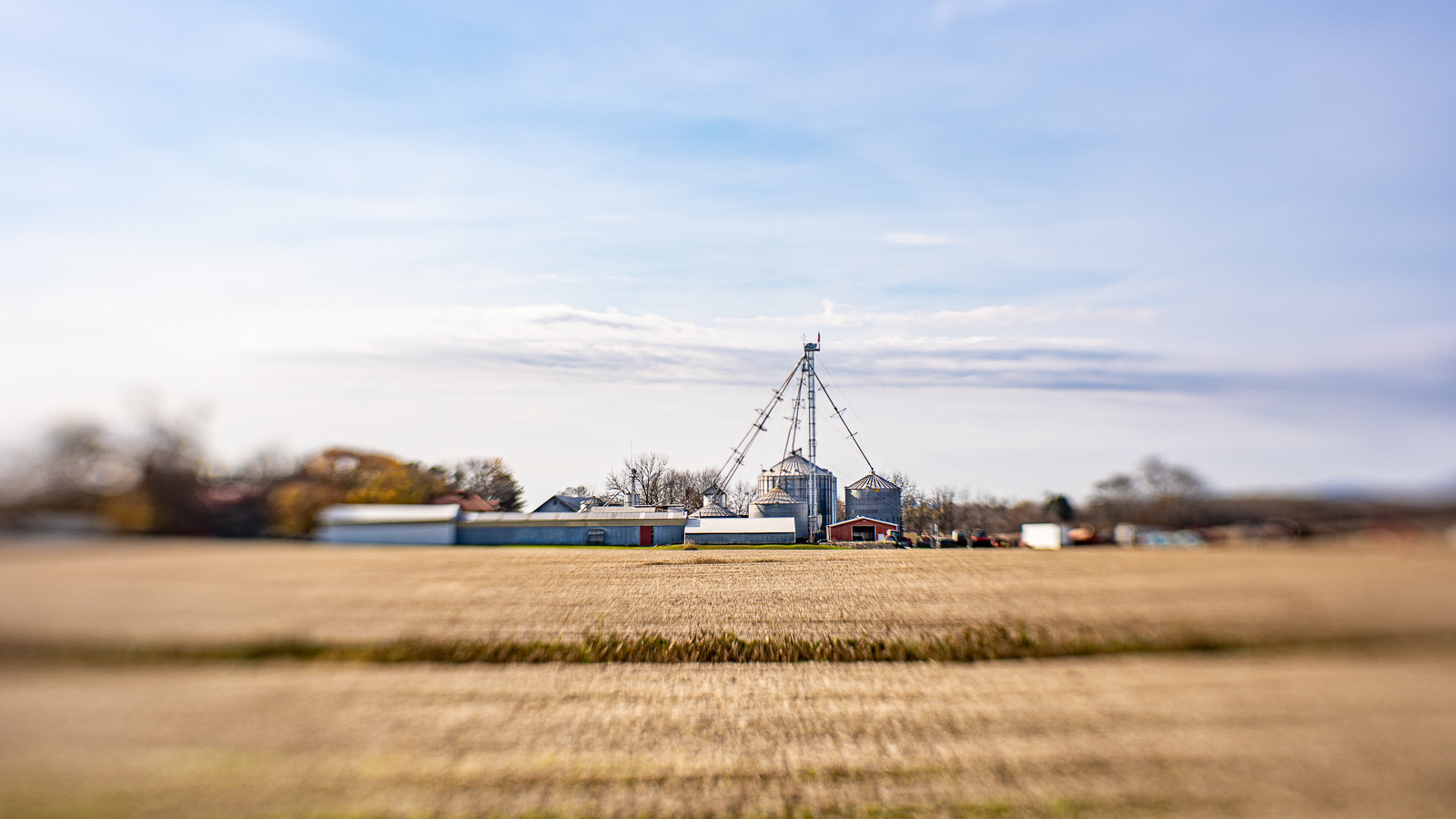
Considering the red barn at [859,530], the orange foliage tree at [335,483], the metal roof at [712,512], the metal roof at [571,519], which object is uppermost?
the orange foliage tree at [335,483]

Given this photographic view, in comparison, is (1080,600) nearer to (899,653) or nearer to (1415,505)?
(899,653)

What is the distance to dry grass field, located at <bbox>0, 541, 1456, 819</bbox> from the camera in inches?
448

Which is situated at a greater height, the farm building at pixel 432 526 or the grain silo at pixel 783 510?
the farm building at pixel 432 526

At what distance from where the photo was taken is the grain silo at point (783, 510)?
94188 millimetres

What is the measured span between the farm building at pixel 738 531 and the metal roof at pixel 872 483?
33.4ft

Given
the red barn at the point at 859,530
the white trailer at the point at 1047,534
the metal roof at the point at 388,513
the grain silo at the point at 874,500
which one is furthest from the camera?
the grain silo at the point at 874,500

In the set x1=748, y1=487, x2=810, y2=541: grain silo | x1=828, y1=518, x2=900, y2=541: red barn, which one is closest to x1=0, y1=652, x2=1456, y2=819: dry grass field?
x1=828, y1=518, x2=900, y2=541: red barn

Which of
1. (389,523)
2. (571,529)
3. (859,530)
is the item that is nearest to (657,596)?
(571,529)

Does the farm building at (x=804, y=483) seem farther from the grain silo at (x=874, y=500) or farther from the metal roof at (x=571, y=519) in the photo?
the metal roof at (x=571, y=519)

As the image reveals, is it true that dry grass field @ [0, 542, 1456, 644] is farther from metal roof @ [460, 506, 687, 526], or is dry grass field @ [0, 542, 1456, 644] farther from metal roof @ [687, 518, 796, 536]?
metal roof @ [687, 518, 796, 536]

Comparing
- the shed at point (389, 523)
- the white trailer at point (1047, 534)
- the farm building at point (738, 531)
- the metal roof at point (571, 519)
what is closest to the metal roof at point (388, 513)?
the shed at point (389, 523)

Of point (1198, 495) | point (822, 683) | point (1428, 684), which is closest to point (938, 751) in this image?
point (822, 683)

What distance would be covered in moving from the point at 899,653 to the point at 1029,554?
14340 millimetres

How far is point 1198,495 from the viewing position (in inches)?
608
